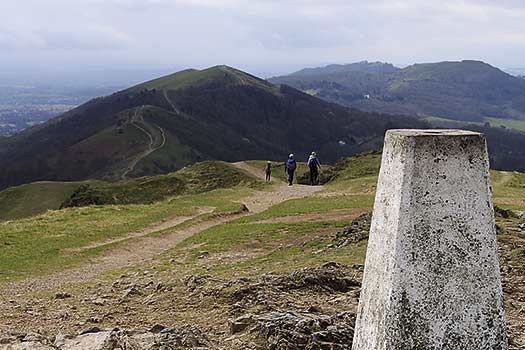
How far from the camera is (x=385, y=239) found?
532 centimetres

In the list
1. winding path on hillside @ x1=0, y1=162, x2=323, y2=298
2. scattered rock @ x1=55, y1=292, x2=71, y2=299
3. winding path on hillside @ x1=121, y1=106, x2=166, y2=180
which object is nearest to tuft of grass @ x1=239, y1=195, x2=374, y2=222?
winding path on hillside @ x1=0, y1=162, x2=323, y2=298

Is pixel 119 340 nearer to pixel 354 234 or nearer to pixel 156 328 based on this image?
pixel 156 328

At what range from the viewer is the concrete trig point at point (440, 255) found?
511 cm

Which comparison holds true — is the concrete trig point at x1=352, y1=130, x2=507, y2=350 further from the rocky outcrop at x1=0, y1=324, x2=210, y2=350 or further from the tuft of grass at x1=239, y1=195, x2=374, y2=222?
the tuft of grass at x1=239, y1=195, x2=374, y2=222

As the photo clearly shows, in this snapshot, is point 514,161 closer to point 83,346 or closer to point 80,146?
point 80,146

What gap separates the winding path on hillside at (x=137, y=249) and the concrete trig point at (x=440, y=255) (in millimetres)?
13091

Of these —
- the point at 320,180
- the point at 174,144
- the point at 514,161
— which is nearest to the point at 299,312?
the point at 320,180

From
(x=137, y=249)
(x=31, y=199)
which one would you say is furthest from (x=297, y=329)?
(x=31, y=199)

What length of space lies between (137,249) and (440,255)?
18.3 m

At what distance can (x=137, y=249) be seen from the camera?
22031 mm

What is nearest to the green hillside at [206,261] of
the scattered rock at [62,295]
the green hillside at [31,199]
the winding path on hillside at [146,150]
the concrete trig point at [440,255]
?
the scattered rock at [62,295]

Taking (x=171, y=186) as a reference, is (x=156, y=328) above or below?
above

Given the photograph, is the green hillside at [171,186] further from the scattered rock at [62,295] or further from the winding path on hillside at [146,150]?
the winding path on hillside at [146,150]

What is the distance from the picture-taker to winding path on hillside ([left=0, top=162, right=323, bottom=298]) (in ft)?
55.8
